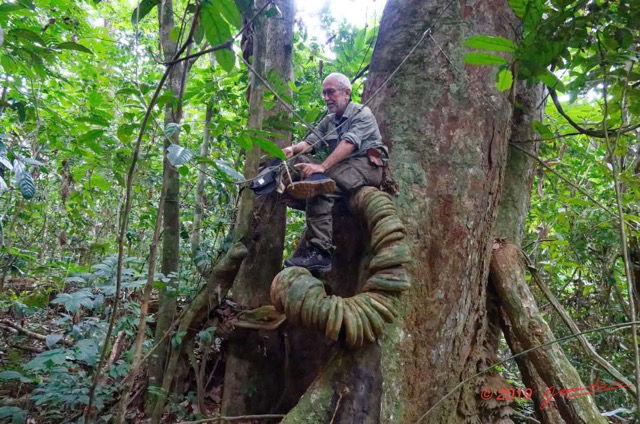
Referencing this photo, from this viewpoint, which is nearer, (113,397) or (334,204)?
(334,204)

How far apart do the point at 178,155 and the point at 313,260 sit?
4.08 feet

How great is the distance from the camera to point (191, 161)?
196cm

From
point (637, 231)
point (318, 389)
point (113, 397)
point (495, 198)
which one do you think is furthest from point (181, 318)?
point (637, 231)

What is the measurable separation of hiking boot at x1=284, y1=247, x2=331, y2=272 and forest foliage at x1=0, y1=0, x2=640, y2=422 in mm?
667

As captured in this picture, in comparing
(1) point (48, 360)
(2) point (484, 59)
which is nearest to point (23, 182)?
(1) point (48, 360)

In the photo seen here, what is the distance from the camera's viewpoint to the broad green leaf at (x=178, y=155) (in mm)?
1671

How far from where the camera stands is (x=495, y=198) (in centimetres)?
Result: 292

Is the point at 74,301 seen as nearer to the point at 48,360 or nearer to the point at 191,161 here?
the point at 48,360

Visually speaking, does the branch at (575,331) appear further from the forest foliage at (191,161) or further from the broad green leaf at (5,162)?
the broad green leaf at (5,162)

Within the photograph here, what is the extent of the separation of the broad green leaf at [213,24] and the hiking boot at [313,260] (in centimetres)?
150

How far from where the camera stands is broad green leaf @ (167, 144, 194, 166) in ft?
5.48

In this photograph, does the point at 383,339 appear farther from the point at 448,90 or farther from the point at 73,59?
the point at 73,59

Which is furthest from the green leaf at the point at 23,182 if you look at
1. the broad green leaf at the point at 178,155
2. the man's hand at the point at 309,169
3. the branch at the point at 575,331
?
the branch at the point at 575,331

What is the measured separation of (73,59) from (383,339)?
607 centimetres
